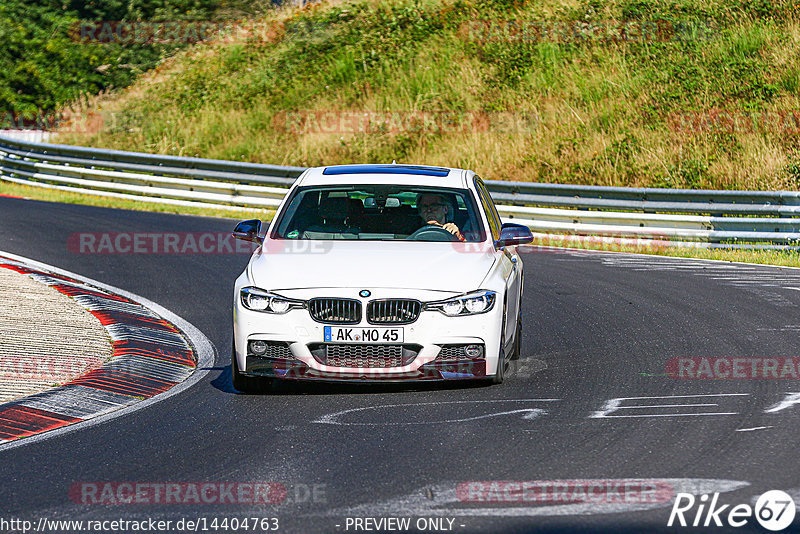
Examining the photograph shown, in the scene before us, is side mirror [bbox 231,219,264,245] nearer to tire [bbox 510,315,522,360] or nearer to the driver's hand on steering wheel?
the driver's hand on steering wheel

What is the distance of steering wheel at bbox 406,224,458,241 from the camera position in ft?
30.2

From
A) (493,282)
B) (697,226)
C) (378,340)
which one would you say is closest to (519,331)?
(493,282)

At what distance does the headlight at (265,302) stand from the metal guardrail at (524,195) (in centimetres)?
1136

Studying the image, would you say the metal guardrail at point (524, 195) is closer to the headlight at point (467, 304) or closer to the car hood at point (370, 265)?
the car hood at point (370, 265)

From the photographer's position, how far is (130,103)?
36.6 m

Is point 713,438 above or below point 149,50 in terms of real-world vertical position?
below

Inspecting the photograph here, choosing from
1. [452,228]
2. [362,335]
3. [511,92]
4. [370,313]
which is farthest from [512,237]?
[511,92]

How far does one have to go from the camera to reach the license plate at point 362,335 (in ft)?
26.5

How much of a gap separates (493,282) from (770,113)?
767 inches

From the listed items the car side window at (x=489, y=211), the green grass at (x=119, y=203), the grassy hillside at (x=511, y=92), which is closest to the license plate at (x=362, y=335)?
the car side window at (x=489, y=211)

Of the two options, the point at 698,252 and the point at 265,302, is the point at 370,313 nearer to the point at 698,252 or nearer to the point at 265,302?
the point at 265,302

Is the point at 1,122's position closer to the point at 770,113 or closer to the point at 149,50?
the point at 149,50

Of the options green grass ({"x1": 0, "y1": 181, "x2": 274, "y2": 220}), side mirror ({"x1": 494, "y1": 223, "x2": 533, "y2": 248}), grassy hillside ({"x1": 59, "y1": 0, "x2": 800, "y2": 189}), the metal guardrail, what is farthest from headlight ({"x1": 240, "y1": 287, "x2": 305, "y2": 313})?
grassy hillside ({"x1": 59, "y1": 0, "x2": 800, "y2": 189})

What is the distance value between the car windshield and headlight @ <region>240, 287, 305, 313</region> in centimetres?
100
